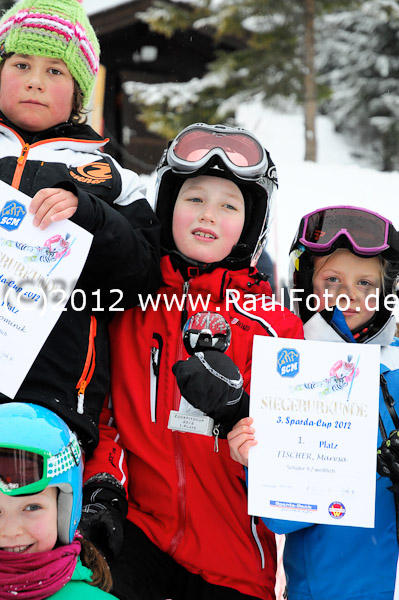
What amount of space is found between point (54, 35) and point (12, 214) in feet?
3.14

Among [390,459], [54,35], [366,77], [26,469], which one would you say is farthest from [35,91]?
[366,77]

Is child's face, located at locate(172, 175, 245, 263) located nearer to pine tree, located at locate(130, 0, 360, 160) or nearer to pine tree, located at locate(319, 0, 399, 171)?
pine tree, located at locate(130, 0, 360, 160)

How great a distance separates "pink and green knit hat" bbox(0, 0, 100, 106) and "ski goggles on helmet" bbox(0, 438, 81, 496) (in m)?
1.67

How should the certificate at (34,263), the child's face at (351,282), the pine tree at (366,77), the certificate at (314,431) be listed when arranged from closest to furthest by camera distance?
the certificate at (314,431) < the certificate at (34,263) < the child's face at (351,282) < the pine tree at (366,77)

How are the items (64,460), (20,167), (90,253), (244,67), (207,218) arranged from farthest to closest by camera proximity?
(244,67) < (207,218) < (20,167) < (90,253) < (64,460)

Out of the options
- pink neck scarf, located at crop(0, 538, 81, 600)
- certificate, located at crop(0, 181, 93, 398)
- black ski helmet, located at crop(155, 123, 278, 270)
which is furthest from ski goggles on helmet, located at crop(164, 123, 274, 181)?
pink neck scarf, located at crop(0, 538, 81, 600)

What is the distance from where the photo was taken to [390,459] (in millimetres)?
2270

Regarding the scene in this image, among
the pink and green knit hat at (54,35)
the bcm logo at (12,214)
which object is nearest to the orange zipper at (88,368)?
the bcm logo at (12,214)

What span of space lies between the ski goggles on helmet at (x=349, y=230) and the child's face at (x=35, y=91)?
1.20 metres

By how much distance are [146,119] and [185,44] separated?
8.36ft

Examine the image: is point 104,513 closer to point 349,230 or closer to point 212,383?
point 212,383

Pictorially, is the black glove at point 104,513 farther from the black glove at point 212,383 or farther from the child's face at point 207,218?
the child's face at point 207,218

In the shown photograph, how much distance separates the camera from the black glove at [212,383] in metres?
2.25

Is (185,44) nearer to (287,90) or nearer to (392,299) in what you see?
(287,90)
